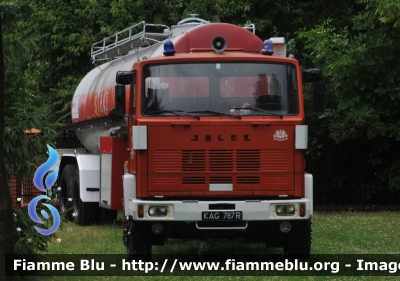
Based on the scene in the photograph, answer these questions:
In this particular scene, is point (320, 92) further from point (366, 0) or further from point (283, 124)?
point (366, 0)

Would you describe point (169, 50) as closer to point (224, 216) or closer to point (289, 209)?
point (224, 216)

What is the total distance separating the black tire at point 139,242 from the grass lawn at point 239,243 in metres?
0.90

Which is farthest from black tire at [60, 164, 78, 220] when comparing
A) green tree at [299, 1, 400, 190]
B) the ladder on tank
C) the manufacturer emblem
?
the manufacturer emblem

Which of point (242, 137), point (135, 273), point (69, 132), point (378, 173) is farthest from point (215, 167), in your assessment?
point (378, 173)

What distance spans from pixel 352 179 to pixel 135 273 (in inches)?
569

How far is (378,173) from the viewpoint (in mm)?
24844

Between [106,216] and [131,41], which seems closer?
[131,41]

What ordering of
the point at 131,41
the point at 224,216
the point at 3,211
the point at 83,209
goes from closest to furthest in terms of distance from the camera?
the point at 3,211 < the point at 224,216 < the point at 131,41 < the point at 83,209

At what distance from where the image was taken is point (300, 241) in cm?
1262

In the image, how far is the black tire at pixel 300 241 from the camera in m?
12.6

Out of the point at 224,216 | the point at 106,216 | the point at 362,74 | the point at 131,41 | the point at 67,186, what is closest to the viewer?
the point at 224,216

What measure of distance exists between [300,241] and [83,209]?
6.96 m

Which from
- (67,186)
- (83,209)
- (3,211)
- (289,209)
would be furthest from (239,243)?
(3,211)

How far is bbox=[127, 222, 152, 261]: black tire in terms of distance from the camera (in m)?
12.4
